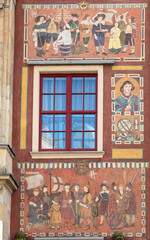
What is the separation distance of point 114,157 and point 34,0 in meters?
4.63

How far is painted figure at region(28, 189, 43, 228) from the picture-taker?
21.2 m

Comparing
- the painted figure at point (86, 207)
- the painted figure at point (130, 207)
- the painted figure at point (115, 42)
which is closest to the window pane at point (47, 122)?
the painted figure at point (86, 207)

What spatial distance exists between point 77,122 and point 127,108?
1.29 m

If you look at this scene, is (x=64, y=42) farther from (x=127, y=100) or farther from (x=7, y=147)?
(x=7, y=147)

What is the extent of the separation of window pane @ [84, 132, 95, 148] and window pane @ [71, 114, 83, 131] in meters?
0.24

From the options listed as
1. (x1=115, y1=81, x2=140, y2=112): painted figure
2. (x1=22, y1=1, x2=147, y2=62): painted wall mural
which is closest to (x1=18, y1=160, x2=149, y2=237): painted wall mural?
(x1=115, y1=81, x2=140, y2=112): painted figure

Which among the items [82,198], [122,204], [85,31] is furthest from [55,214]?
[85,31]

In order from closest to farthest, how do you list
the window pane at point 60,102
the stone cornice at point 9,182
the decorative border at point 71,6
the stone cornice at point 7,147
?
the stone cornice at point 9,182
the stone cornice at point 7,147
the window pane at point 60,102
the decorative border at point 71,6

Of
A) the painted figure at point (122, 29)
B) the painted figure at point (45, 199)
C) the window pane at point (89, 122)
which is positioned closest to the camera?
the painted figure at point (45, 199)

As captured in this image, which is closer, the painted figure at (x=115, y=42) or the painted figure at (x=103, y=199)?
the painted figure at (x=103, y=199)

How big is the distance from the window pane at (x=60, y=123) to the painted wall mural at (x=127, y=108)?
1235mm

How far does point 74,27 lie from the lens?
22.6 meters

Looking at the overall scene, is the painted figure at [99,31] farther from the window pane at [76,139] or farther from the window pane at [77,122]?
the window pane at [76,139]

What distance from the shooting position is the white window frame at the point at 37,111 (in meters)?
21.6
